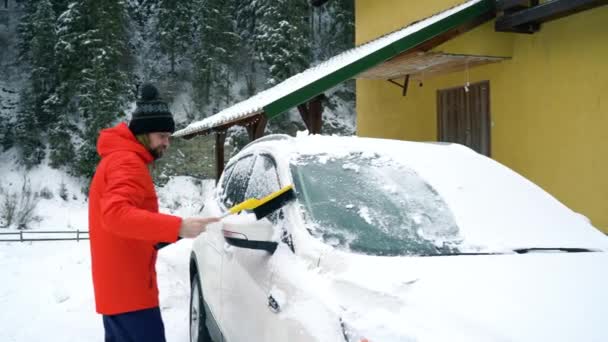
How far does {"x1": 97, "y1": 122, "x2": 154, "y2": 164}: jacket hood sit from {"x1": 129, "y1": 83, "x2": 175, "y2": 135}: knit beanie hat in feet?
0.18

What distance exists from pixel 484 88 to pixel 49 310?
663cm

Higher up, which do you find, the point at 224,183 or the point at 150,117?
the point at 150,117

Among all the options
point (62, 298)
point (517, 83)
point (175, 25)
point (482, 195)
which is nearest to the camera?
point (482, 195)

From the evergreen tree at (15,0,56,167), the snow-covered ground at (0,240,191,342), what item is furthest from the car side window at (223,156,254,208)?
the evergreen tree at (15,0,56,167)

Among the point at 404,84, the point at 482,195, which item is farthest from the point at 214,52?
the point at 482,195

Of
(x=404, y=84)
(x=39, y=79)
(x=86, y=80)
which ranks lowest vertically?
(x=404, y=84)

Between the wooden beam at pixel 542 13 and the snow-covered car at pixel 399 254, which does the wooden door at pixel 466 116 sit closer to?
the wooden beam at pixel 542 13

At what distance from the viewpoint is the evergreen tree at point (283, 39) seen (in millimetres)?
30594

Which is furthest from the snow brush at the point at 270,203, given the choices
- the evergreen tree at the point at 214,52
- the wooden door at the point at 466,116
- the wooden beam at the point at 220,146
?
the evergreen tree at the point at 214,52

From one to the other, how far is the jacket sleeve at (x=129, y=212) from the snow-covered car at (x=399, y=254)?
364 mm

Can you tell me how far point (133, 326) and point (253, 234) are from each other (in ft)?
2.44

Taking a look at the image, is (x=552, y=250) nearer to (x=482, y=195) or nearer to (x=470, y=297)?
(x=482, y=195)

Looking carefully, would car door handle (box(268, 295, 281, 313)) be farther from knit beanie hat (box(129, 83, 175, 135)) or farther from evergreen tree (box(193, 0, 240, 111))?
evergreen tree (box(193, 0, 240, 111))

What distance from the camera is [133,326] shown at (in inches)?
94.4
